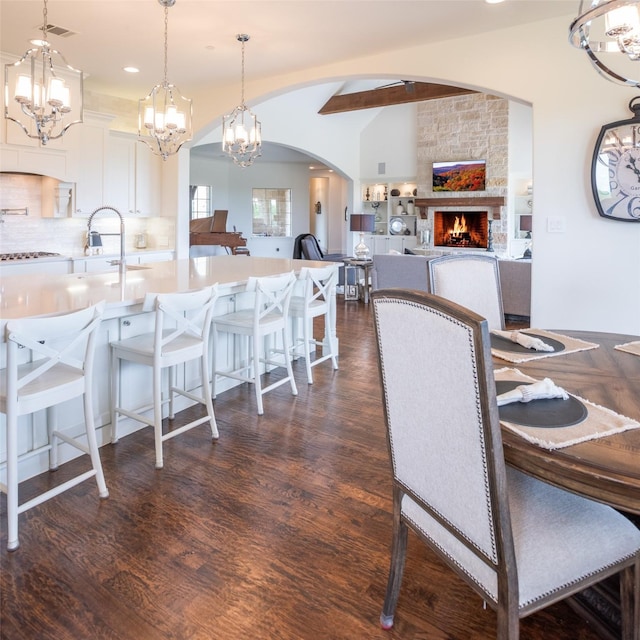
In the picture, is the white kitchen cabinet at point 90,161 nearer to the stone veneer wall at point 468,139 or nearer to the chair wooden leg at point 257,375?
the chair wooden leg at point 257,375

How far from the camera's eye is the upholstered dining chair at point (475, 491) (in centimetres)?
109

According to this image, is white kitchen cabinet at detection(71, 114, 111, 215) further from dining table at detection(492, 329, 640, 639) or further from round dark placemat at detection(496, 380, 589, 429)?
round dark placemat at detection(496, 380, 589, 429)

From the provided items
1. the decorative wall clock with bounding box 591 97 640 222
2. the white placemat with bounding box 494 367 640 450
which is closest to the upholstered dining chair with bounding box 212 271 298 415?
the white placemat with bounding box 494 367 640 450

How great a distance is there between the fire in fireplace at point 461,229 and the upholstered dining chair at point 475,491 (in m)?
9.42

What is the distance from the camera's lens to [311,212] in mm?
15148

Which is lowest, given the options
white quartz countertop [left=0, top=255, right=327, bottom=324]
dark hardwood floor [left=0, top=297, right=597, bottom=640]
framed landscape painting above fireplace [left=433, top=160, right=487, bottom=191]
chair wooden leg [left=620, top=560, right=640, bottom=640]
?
dark hardwood floor [left=0, top=297, right=597, bottom=640]

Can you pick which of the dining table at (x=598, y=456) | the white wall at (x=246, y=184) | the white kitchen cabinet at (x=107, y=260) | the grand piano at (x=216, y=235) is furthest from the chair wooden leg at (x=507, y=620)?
the white wall at (x=246, y=184)

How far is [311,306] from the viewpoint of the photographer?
4070 mm

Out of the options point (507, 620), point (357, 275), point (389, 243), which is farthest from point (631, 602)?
point (389, 243)

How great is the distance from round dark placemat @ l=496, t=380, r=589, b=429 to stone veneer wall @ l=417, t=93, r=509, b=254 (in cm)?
908

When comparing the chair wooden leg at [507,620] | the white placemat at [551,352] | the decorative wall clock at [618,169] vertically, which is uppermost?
the decorative wall clock at [618,169]

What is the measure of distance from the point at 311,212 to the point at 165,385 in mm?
12483

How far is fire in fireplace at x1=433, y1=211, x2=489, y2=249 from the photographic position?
1023 centimetres

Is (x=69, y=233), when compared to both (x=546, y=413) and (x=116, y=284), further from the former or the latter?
(x=546, y=413)
